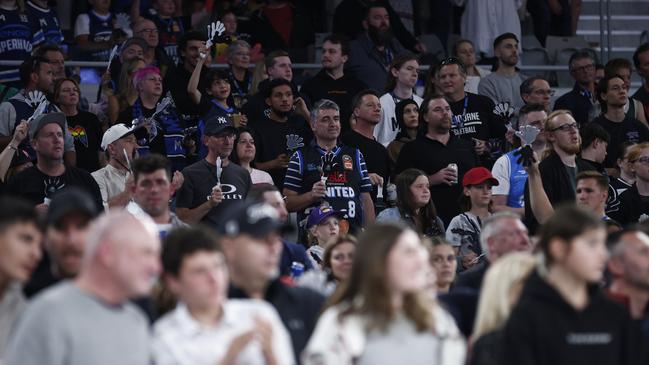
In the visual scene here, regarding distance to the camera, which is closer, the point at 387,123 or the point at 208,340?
the point at 208,340

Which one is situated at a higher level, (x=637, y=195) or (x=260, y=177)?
(x=260, y=177)

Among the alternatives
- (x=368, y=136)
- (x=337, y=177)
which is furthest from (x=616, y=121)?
(x=337, y=177)

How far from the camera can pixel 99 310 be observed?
19.7 ft

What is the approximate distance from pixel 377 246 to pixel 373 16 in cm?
885

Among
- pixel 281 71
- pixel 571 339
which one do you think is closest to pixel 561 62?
pixel 281 71

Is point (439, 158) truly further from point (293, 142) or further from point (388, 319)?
point (388, 319)

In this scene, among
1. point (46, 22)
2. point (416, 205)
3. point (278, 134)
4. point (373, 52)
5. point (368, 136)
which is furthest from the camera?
point (373, 52)

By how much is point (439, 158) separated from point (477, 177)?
2.82 ft

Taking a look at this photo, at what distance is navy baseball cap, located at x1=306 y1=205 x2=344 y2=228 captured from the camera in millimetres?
11539

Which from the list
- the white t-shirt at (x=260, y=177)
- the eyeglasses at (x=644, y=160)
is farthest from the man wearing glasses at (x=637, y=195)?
the white t-shirt at (x=260, y=177)

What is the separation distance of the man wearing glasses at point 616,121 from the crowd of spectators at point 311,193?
30 millimetres

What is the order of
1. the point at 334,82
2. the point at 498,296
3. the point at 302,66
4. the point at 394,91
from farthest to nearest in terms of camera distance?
the point at 302,66
the point at 334,82
the point at 394,91
the point at 498,296

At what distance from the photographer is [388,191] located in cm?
1259

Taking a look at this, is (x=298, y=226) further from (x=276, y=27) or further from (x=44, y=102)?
(x=276, y=27)
